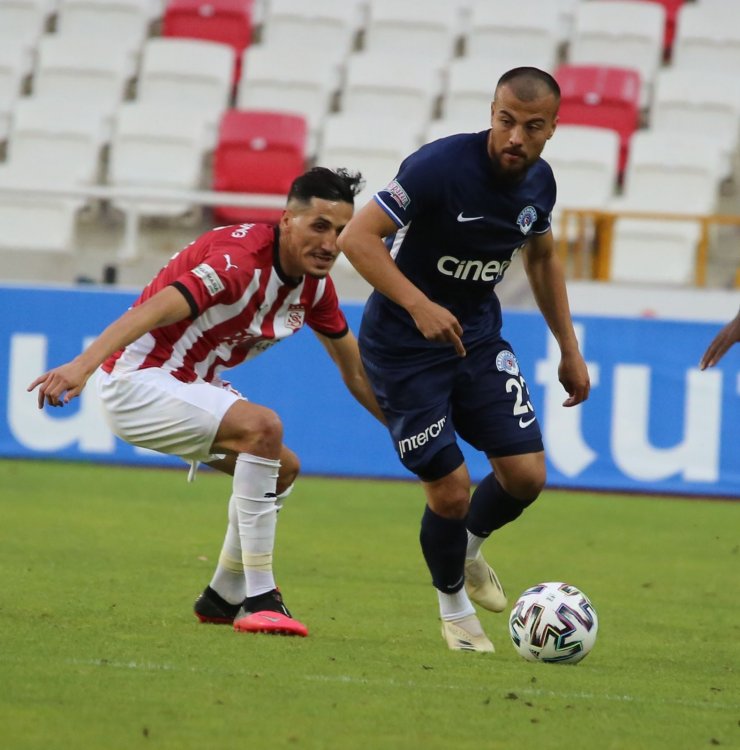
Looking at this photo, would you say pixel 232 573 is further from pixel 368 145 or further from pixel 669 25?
pixel 669 25

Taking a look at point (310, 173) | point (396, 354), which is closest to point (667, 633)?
point (396, 354)

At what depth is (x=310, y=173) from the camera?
20.7 ft

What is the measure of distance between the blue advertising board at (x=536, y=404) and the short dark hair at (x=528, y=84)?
6692 mm

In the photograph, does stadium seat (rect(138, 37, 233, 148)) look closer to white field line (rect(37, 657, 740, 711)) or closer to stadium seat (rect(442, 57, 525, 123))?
stadium seat (rect(442, 57, 525, 123))

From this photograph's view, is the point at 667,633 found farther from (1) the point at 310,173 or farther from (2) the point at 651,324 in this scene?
(2) the point at 651,324

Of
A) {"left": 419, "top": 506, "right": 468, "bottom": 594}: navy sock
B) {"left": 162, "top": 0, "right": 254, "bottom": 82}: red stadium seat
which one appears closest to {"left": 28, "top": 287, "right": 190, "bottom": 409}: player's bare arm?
{"left": 419, "top": 506, "right": 468, "bottom": 594}: navy sock

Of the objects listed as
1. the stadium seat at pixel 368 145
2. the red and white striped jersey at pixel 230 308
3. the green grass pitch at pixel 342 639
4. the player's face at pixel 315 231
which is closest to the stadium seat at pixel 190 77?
the stadium seat at pixel 368 145

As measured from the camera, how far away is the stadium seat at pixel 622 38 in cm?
1798

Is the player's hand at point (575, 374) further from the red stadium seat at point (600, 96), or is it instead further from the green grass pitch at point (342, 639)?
the red stadium seat at point (600, 96)

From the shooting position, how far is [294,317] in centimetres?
652

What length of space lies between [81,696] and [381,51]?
14.5m

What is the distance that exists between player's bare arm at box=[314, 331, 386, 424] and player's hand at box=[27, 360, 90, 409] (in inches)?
58.0

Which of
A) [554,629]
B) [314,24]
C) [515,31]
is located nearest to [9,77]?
[314,24]

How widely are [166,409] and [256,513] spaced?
1.82 feet
